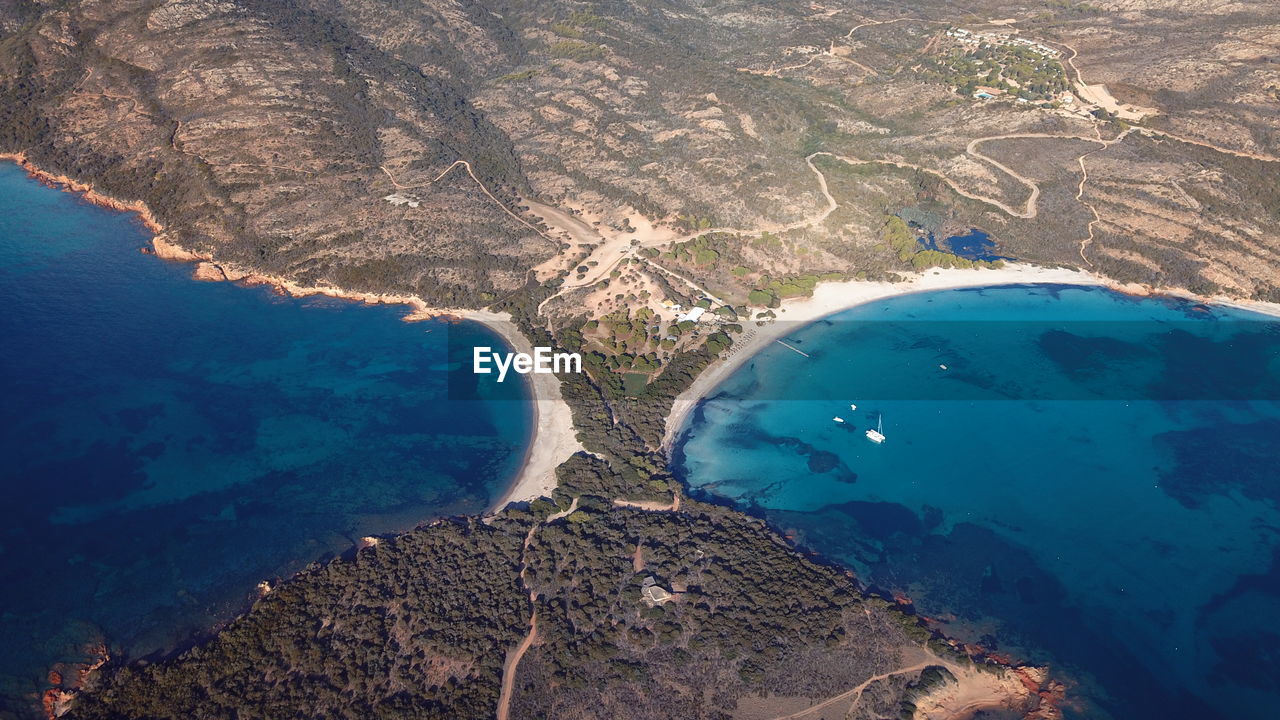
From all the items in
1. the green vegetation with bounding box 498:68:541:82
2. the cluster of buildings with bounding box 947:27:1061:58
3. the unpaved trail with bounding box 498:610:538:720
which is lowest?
the unpaved trail with bounding box 498:610:538:720

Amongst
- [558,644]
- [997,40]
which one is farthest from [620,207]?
[997,40]

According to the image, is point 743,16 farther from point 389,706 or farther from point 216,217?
point 389,706

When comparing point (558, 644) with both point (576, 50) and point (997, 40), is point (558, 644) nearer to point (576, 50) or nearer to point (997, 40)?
point (576, 50)

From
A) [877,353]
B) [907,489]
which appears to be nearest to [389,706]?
[907,489]

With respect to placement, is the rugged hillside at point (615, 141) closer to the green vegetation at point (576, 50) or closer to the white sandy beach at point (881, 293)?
the green vegetation at point (576, 50)

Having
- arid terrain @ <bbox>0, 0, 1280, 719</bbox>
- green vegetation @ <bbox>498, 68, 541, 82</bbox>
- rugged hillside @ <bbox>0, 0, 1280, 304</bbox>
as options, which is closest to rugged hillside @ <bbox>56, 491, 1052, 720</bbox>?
arid terrain @ <bbox>0, 0, 1280, 719</bbox>

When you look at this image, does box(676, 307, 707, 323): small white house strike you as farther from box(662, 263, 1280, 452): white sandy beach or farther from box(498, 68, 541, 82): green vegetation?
box(498, 68, 541, 82): green vegetation
